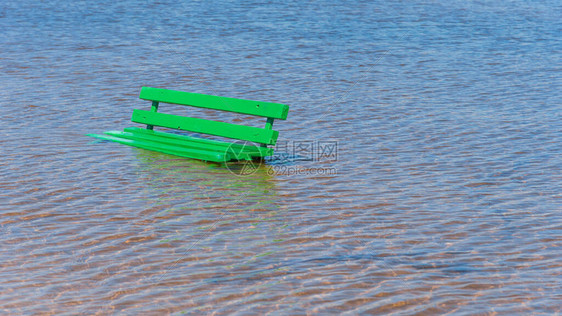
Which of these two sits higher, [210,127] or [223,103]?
[223,103]

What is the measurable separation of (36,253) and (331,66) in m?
9.92

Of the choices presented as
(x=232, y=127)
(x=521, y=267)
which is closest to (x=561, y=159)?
(x=521, y=267)

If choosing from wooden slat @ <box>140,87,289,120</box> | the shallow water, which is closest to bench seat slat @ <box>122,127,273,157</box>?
the shallow water

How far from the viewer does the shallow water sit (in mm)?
5250

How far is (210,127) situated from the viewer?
351 inches

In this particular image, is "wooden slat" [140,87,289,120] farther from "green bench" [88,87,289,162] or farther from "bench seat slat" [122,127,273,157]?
"bench seat slat" [122,127,273,157]

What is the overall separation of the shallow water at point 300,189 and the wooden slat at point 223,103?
2.38 ft

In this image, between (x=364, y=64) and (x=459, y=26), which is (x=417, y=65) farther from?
(x=459, y=26)

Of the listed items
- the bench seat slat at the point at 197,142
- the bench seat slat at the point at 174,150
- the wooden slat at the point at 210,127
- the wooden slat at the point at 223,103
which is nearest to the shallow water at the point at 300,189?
the bench seat slat at the point at 174,150

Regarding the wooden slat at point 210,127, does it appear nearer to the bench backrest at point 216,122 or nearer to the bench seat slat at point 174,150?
the bench backrest at point 216,122

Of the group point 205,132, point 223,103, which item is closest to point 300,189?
point 223,103

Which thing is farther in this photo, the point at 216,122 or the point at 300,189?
the point at 216,122

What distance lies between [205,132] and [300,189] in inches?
75.1

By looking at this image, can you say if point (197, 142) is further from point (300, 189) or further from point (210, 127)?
point (300, 189)
